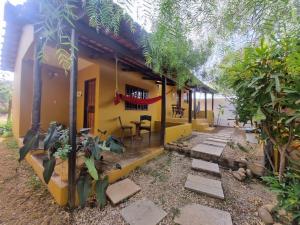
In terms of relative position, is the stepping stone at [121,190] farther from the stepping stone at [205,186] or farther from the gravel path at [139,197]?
the stepping stone at [205,186]

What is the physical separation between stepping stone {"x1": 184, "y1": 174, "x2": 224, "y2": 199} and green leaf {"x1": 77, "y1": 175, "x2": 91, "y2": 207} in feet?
5.21

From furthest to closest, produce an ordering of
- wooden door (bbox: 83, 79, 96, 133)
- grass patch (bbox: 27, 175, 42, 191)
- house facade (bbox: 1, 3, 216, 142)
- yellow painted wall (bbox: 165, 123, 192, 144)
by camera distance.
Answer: wooden door (bbox: 83, 79, 96, 133) < yellow painted wall (bbox: 165, 123, 192, 144) < house facade (bbox: 1, 3, 216, 142) < grass patch (bbox: 27, 175, 42, 191)

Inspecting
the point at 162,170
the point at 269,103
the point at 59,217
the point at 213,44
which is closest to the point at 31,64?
the point at 59,217

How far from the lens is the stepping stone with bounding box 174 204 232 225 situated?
6.47ft

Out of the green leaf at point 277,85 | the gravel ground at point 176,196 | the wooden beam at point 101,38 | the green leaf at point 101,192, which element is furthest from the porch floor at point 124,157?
the green leaf at point 277,85

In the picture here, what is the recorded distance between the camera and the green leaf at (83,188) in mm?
2094

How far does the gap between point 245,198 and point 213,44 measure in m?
2.43

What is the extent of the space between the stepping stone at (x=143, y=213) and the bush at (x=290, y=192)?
4.51 feet

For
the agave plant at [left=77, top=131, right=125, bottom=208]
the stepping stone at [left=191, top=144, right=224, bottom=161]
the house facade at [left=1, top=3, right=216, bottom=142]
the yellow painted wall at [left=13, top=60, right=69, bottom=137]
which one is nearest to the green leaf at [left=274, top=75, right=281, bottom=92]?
the agave plant at [left=77, top=131, right=125, bottom=208]

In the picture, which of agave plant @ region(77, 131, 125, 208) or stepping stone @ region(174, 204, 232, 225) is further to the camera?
agave plant @ region(77, 131, 125, 208)

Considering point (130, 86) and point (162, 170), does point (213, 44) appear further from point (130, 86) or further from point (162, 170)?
point (130, 86)

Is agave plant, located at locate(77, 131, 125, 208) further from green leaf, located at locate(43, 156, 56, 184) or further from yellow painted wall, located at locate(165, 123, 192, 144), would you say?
yellow painted wall, located at locate(165, 123, 192, 144)

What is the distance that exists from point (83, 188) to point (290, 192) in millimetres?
2248

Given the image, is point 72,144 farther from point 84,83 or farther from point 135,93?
point 135,93
